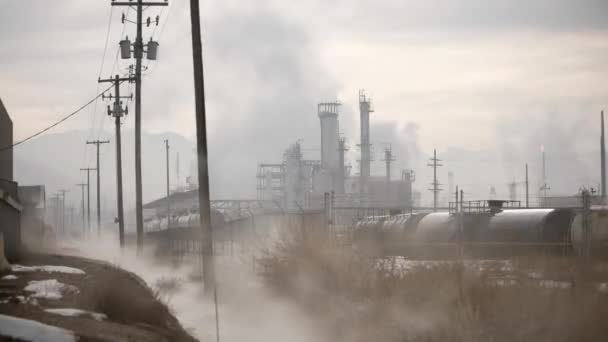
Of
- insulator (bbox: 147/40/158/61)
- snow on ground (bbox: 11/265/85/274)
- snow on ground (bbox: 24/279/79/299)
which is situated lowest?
snow on ground (bbox: 11/265/85/274)

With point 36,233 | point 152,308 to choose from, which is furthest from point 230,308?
point 36,233

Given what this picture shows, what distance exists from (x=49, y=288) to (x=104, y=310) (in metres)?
3.24

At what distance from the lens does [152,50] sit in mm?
46688

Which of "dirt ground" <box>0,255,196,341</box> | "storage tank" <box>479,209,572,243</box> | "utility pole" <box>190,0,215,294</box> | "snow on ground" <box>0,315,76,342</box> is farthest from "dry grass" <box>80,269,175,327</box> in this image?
"storage tank" <box>479,209,572,243</box>

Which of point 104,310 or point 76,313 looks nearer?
point 76,313

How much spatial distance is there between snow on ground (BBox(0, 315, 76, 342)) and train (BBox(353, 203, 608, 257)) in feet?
64.8

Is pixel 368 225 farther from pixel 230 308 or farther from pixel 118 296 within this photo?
pixel 118 296

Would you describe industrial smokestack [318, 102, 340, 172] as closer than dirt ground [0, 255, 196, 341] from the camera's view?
No

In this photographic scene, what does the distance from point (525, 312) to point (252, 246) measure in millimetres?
11997

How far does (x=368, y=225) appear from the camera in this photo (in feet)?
167

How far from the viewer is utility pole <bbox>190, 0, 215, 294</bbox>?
26.1 metres

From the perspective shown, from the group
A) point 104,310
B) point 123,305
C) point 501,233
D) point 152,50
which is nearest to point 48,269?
point 123,305

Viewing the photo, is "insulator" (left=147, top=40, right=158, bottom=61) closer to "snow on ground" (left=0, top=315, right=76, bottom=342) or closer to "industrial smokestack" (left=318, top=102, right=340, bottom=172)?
"snow on ground" (left=0, top=315, right=76, bottom=342)

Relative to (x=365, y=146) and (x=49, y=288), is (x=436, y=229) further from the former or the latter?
(x=365, y=146)
